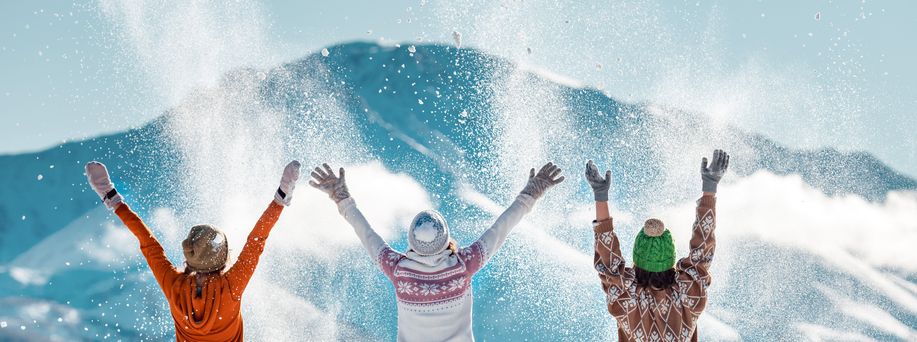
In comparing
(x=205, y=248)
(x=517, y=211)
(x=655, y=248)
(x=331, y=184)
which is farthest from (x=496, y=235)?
(x=205, y=248)

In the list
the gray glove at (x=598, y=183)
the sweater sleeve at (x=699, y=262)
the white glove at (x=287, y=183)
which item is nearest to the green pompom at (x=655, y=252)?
the sweater sleeve at (x=699, y=262)

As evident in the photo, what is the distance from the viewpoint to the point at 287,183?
5.50 meters

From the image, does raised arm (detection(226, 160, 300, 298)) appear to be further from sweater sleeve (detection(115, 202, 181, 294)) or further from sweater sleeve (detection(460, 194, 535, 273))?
sweater sleeve (detection(460, 194, 535, 273))

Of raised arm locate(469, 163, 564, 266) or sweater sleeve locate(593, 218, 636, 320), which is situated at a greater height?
raised arm locate(469, 163, 564, 266)

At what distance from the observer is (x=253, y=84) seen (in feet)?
160

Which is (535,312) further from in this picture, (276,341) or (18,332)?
(18,332)

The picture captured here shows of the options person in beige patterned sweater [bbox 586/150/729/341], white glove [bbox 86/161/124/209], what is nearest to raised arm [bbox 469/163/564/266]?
person in beige patterned sweater [bbox 586/150/729/341]

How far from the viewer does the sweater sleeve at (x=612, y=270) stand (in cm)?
529

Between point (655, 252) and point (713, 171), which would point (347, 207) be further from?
point (713, 171)

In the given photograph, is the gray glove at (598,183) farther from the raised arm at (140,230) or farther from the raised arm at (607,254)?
the raised arm at (140,230)

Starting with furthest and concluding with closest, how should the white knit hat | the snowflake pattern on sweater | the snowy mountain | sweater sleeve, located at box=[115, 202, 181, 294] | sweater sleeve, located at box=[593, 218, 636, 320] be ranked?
the snowy mountain < sweater sleeve, located at box=[593, 218, 636, 320] < sweater sleeve, located at box=[115, 202, 181, 294] < the snowflake pattern on sweater < the white knit hat

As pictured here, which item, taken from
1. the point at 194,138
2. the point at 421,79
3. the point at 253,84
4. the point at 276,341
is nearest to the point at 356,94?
the point at 421,79

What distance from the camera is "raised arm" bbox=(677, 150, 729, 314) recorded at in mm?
5191

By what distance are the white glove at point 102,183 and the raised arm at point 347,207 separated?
1243 mm
